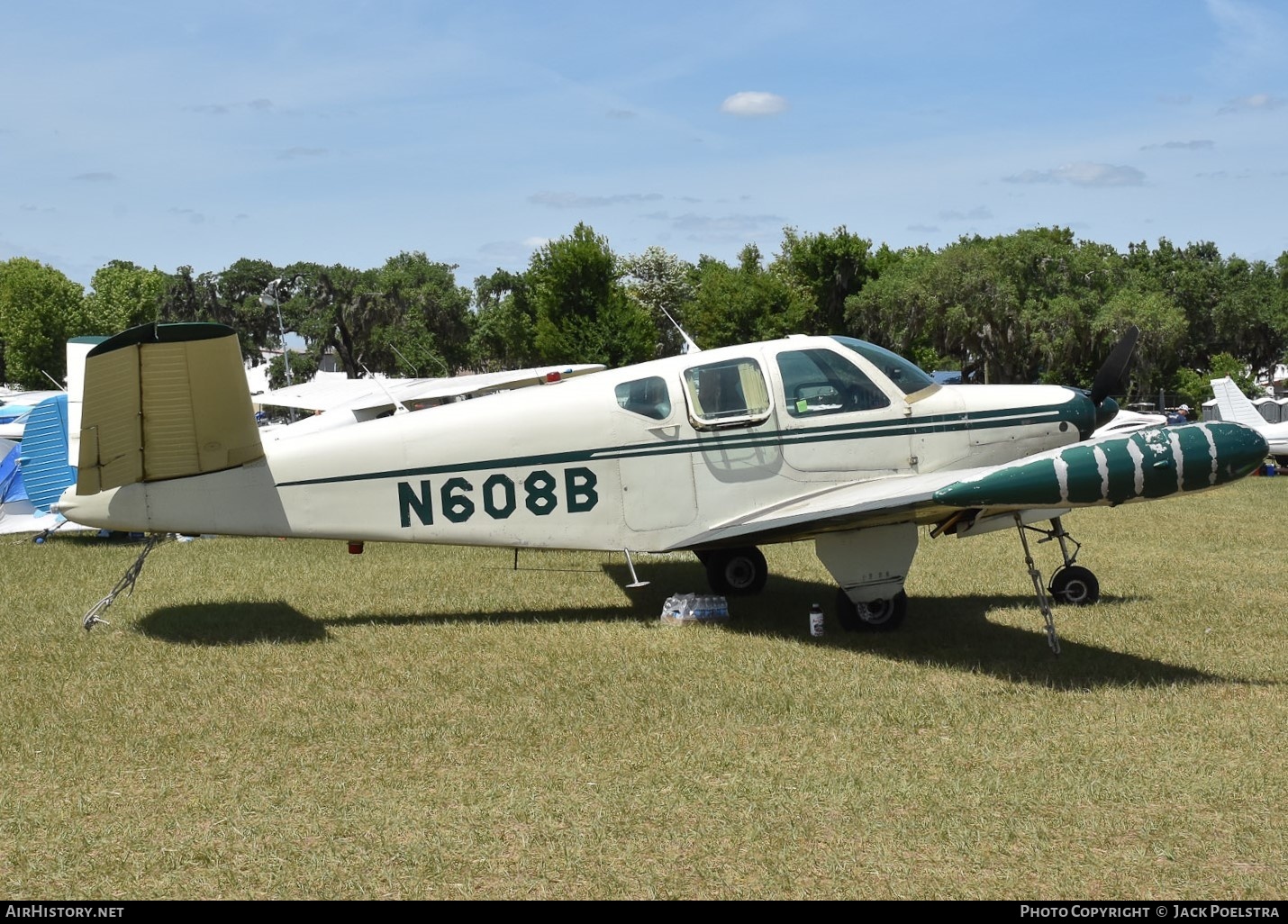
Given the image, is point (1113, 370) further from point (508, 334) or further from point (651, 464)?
point (508, 334)

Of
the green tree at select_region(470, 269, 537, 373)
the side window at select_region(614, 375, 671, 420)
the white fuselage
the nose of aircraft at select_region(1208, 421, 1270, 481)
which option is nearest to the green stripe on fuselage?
the white fuselage

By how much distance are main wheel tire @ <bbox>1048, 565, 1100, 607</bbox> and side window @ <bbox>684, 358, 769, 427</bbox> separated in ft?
10.8

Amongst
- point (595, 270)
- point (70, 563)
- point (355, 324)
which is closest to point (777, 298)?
point (595, 270)

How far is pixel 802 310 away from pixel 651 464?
58946 mm

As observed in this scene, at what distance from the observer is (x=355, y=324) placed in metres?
91.9

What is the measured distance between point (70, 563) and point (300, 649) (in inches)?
253

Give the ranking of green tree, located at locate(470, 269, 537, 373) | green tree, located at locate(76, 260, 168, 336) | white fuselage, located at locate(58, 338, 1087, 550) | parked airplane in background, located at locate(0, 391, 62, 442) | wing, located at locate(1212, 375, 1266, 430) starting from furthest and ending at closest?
1. green tree, located at locate(470, 269, 537, 373)
2. green tree, located at locate(76, 260, 168, 336)
3. wing, located at locate(1212, 375, 1266, 430)
4. parked airplane in background, located at locate(0, 391, 62, 442)
5. white fuselage, located at locate(58, 338, 1087, 550)

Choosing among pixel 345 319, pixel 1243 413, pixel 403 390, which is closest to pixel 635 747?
pixel 403 390

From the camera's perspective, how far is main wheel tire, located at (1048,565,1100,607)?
10.1 metres

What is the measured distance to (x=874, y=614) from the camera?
8.97m

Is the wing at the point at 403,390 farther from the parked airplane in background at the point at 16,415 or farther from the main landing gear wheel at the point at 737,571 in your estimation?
the main landing gear wheel at the point at 737,571

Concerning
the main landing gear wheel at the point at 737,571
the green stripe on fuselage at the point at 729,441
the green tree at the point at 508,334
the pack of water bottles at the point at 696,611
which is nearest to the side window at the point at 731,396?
the green stripe on fuselage at the point at 729,441

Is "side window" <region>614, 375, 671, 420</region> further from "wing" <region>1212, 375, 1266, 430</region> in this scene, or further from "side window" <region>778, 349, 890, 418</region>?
"wing" <region>1212, 375, 1266, 430</region>

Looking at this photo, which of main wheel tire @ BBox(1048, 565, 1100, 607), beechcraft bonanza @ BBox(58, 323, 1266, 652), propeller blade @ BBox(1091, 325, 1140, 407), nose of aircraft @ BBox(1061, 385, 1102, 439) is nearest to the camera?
beechcraft bonanza @ BBox(58, 323, 1266, 652)
